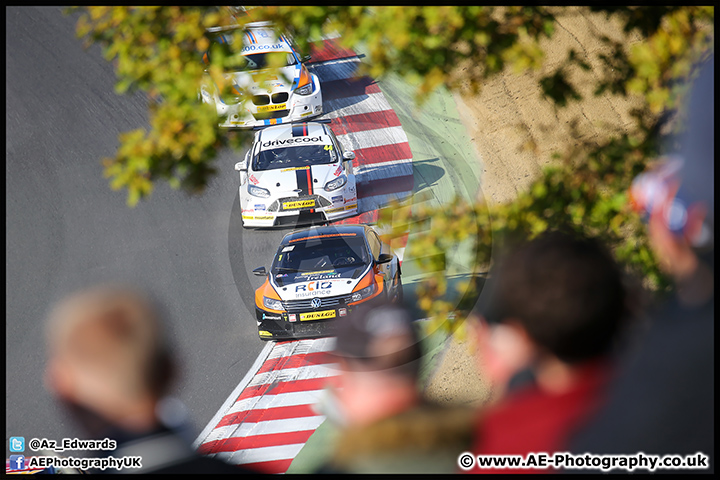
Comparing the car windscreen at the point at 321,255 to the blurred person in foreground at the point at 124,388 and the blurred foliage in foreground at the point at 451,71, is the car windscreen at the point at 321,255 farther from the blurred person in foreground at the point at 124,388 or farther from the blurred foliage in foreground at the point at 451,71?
the blurred person in foreground at the point at 124,388

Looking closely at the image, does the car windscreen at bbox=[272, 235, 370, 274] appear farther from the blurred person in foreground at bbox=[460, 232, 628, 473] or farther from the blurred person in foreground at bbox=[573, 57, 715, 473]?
the blurred person in foreground at bbox=[460, 232, 628, 473]

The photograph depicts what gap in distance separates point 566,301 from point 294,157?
989 centimetres

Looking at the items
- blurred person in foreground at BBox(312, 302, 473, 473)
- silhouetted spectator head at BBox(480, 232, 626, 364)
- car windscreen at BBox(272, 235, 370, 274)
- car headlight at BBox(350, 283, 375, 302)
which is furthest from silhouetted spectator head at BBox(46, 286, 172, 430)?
car windscreen at BBox(272, 235, 370, 274)

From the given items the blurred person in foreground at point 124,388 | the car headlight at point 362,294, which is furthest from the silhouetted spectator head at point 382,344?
the car headlight at point 362,294

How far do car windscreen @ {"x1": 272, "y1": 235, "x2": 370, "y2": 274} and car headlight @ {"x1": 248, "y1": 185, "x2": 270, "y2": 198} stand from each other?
6.42 feet

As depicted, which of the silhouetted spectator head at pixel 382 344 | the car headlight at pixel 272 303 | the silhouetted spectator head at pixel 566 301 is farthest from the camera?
the car headlight at pixel 272 303

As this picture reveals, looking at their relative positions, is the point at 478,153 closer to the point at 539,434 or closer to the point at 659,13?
the point at 659,13

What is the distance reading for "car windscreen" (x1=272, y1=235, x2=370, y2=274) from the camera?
9.14 meters

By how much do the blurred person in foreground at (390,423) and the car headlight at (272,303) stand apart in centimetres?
633

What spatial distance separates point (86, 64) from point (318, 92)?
7.20m

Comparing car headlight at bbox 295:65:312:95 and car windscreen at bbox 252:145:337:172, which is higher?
car headlight at bbox 295:65:312:95

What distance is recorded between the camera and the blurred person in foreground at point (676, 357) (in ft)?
6.22

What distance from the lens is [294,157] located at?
11477mm

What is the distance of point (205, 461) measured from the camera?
2.21 meters
